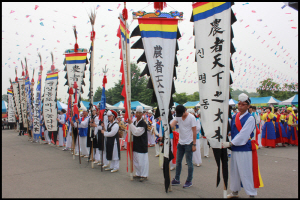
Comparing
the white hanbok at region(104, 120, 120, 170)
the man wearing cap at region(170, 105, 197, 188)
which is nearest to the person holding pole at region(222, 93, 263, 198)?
the man wearing cap at region(170, 105, 197, 188)

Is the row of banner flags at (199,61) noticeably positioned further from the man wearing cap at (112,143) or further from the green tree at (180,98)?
the green tree at (180,98)

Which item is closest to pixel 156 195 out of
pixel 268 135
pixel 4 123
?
pixel 268 135

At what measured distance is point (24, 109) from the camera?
1543 centimetres

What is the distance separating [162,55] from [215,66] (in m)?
1.26

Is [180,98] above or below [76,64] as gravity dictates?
below

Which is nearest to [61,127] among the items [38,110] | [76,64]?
[38,110]

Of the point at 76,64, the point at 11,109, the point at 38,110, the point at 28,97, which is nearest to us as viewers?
the point at 76,64

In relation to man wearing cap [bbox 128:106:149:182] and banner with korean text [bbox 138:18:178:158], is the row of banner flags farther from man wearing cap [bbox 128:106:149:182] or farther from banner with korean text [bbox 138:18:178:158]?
man wearing cap [bbox 128:106:149:182]

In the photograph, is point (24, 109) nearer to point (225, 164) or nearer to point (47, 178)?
point (47, 178)

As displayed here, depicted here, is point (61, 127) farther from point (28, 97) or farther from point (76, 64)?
point (76, 64)

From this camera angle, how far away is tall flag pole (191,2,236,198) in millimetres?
3902

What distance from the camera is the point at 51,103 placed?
33.4 ft

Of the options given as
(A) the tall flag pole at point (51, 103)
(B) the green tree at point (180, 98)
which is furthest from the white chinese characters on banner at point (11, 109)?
(B) the green tree at point (180, 98)

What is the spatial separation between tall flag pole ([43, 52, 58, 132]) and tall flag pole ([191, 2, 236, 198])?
803 cm
